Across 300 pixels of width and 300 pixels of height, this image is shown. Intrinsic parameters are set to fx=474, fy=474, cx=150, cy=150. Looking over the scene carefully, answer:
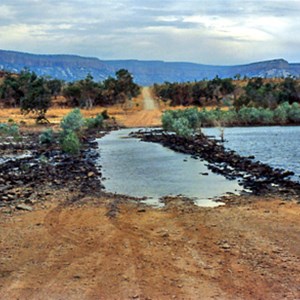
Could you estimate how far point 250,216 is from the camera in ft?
40.8

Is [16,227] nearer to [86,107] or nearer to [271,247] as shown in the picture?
[271,247]

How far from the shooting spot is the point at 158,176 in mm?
21031

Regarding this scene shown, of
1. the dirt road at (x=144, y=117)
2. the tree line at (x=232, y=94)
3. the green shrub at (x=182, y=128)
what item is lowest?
the dirt road at (x=144, y=117)

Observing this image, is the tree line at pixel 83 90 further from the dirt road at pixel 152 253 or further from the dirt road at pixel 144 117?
the dirt road at pixel 152 253

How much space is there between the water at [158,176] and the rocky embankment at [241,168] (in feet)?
2.11

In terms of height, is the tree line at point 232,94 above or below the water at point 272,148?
above

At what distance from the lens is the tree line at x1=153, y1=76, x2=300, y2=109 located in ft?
219

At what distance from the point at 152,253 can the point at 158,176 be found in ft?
39.0

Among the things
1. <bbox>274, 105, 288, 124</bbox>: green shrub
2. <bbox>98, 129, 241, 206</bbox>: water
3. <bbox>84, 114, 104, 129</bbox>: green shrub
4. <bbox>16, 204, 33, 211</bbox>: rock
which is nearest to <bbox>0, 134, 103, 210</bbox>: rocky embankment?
<bbox>16, 204, 33, 211</bbox>: rock

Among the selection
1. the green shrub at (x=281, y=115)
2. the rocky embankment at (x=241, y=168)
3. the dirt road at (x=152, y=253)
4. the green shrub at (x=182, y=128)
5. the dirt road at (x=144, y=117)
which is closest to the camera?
the dirt road at (x=152, y=253)

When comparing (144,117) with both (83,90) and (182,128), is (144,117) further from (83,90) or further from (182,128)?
(182,128)

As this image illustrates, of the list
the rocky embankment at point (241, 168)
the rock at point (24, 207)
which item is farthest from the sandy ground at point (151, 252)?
the rocky embankment at point (241, 168)

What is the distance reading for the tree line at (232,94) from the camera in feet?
219

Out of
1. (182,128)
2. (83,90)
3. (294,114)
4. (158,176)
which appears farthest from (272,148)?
(83,90)
